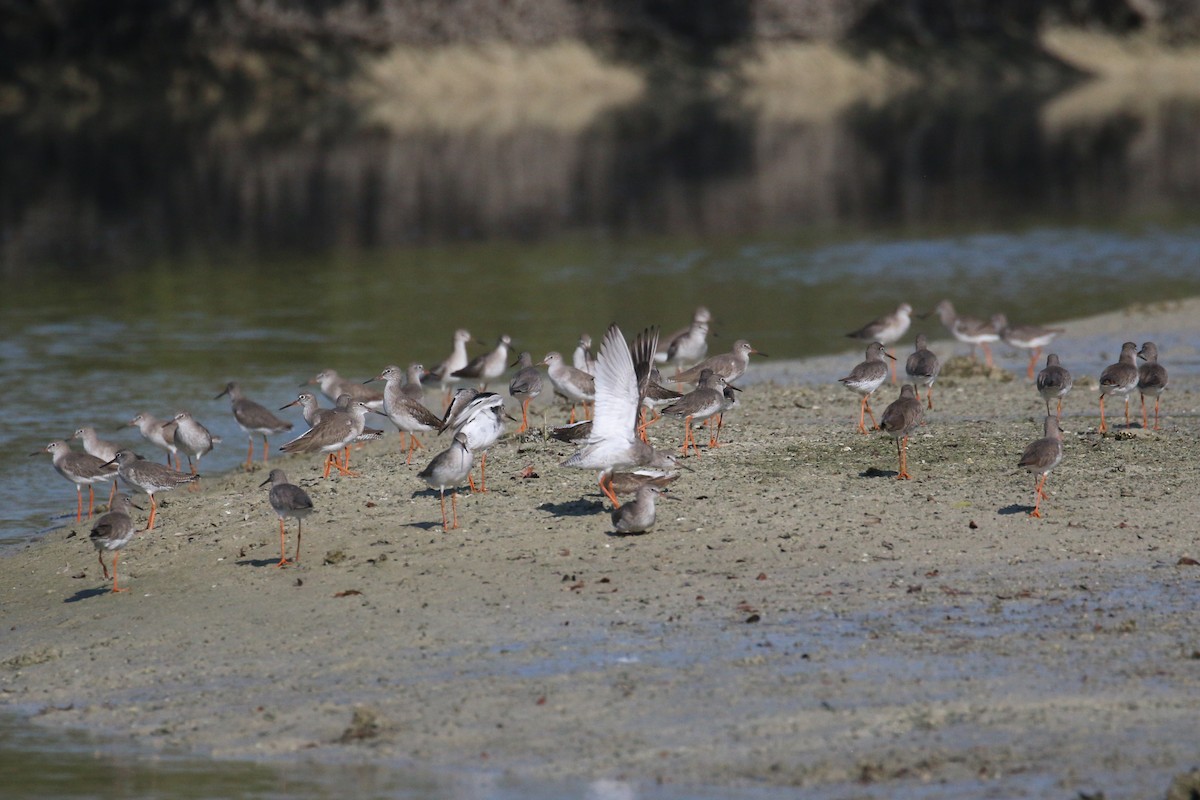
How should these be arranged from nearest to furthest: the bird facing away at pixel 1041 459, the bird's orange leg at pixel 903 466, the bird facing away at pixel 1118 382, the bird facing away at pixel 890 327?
the bird facing away at pixel 1041 459
the bird's orange leg at pixel 903 466
the bird facing away at pixel 1118 382
the bird facing away at pixel 890 327

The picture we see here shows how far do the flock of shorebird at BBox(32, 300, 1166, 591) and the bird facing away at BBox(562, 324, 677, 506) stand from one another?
11 millimetres

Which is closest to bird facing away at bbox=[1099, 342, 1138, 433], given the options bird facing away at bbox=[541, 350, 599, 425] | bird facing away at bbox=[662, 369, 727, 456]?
bird facing away at bbox=[662, 369, 727, 456]

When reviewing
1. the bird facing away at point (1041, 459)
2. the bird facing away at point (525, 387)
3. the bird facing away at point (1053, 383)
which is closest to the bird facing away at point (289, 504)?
the bird facing away at point (525, 387)

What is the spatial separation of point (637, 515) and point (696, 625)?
6.23 feet

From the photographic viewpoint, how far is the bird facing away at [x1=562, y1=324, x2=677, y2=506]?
11969mm

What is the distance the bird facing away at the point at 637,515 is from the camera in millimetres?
11578

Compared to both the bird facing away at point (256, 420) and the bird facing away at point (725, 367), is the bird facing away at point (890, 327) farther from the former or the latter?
the bird facing away at point (256, 420)

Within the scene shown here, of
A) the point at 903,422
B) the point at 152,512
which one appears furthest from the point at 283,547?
the point at 903,422

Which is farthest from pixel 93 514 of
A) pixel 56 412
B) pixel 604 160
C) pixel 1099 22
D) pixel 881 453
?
pixel 1099 22

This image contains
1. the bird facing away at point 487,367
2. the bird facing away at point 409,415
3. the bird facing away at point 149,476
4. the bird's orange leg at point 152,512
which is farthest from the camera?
the bird facing away at point 487,367

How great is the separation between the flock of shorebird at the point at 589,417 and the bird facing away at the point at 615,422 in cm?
1

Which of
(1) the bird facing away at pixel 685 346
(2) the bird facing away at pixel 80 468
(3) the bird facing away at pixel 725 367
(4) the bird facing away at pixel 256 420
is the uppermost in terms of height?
(1) the bird facing away at pixel 685 346

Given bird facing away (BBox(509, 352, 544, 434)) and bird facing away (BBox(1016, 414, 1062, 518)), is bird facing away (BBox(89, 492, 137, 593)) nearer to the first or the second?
bird facing away (BBox(509, 352, 544, 434))

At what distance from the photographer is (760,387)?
60.0 feet
